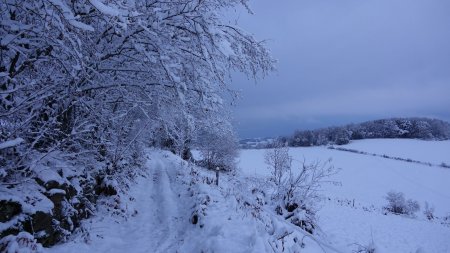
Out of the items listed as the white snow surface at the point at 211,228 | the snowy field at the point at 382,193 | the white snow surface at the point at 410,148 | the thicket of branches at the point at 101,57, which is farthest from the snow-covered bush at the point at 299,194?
the white snow surface at the point at 410,148

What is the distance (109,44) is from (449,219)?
122 ft

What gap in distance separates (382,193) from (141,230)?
45200 millimetres

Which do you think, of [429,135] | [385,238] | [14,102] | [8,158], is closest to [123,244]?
[8,158]

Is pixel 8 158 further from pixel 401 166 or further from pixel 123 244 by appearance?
pixel 401 166

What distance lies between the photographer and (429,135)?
300 feet

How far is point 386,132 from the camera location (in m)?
97.0

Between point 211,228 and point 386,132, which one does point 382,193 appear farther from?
point 386,132

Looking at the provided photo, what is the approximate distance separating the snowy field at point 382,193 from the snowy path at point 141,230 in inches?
158

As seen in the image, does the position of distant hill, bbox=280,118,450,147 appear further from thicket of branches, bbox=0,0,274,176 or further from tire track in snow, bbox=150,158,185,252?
thicket of branches, bbox=0,0,274,176

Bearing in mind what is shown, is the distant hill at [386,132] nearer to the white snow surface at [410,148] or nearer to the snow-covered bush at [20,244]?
the white snow surface at [410,148]

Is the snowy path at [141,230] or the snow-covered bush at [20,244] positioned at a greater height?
the snow-covered bush at [20,244]

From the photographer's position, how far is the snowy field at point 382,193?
58.1 ft

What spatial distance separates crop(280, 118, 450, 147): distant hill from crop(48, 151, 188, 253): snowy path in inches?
3124

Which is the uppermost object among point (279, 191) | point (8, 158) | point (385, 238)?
point (8, 158)
